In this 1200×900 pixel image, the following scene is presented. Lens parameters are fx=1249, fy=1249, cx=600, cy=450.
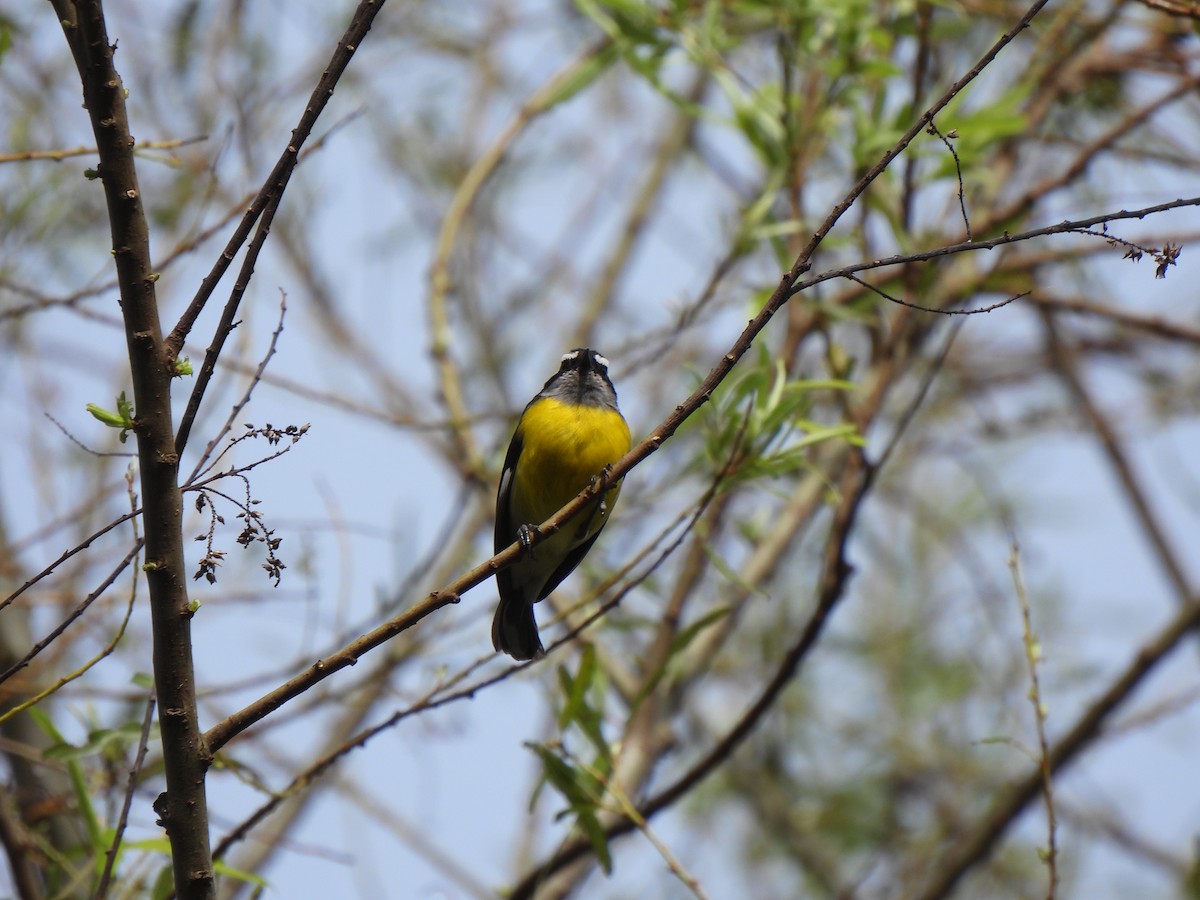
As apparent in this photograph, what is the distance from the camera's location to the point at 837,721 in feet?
26.9

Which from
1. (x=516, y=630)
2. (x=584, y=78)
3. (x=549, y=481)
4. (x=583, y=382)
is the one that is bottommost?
(x=516, y=630)

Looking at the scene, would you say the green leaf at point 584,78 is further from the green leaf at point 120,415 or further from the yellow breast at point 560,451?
the green leaf at point 120,415

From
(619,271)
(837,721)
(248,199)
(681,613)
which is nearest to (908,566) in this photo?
(837,721)

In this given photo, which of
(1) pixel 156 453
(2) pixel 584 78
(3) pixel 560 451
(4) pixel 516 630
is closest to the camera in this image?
(1) pixel 156 453

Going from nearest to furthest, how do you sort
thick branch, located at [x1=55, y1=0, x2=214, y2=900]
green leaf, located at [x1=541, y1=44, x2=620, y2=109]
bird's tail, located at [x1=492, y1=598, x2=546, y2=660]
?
1. thick branch, located at [x1=55, y1=0, x2=214, y2=900]
2. bird's tail, located at [x1=492, y1=598, x2=546, y2=660]
3. green leaf, located at [x1=541, y1=44, x2=620, y2=109]

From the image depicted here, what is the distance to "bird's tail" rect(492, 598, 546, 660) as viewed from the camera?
4.59 meters

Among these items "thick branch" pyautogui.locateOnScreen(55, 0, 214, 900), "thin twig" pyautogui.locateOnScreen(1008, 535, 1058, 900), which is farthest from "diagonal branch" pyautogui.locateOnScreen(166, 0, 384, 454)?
"thin twig" pyautogui.locateOnScreen(1008, 535, 1058, 900)

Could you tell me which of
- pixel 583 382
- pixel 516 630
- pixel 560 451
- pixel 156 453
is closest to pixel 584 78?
pixel 583 382

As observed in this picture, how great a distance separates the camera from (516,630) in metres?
4.68

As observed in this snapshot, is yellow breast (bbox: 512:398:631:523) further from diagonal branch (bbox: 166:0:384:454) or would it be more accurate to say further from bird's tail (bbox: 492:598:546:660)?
diagonal branch (bbox: 166:0:384:454)

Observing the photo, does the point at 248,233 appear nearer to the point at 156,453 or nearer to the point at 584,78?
the point at 156,453

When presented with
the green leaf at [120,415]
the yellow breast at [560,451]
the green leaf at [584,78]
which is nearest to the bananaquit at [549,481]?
→ the yellow breast at [560,451]

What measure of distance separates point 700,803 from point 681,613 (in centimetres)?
372

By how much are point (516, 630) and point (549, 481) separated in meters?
0.61
